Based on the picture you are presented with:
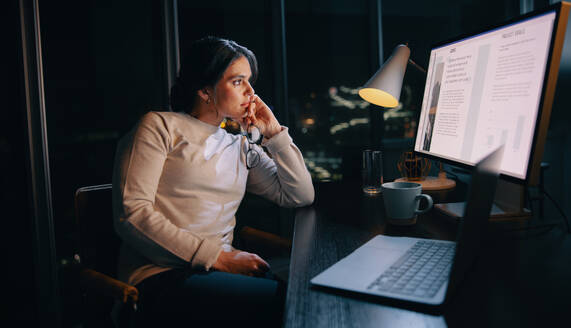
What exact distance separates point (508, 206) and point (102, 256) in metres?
1.23

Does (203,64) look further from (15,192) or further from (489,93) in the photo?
(15,192)

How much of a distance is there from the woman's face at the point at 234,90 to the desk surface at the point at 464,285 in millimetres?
612

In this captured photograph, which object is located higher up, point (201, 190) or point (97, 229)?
point (201, 190)

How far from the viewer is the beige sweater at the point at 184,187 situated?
42.1 inches

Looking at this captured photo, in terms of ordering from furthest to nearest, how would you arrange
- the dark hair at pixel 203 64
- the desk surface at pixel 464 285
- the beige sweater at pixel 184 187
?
the dark hair at pixel 203 64 < the beige sweater at pixel 184 187 < the desk surface at pixel 464 285

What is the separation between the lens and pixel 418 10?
11.5ft

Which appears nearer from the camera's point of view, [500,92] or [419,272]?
[419,272]

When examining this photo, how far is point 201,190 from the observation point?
1.26m

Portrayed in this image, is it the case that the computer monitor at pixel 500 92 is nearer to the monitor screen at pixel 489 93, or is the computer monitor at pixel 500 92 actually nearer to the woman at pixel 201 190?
the monitor screen at pixel 489 93

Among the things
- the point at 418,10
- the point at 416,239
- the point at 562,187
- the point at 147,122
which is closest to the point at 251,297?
the point at 416,239

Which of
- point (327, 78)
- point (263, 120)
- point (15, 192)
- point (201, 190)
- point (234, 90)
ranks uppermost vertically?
point (327, 78)

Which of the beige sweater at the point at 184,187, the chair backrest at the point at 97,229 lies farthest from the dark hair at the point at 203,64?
the chair backrest at the point at 97,229

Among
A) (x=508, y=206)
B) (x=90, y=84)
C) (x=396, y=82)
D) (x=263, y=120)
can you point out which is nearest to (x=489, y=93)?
(x=508, y=206)

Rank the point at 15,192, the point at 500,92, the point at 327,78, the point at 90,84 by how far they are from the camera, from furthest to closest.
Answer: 1. the point at 327,78
2. the point at 90,84
3. the point at 15,192
4. the point at 500,92
